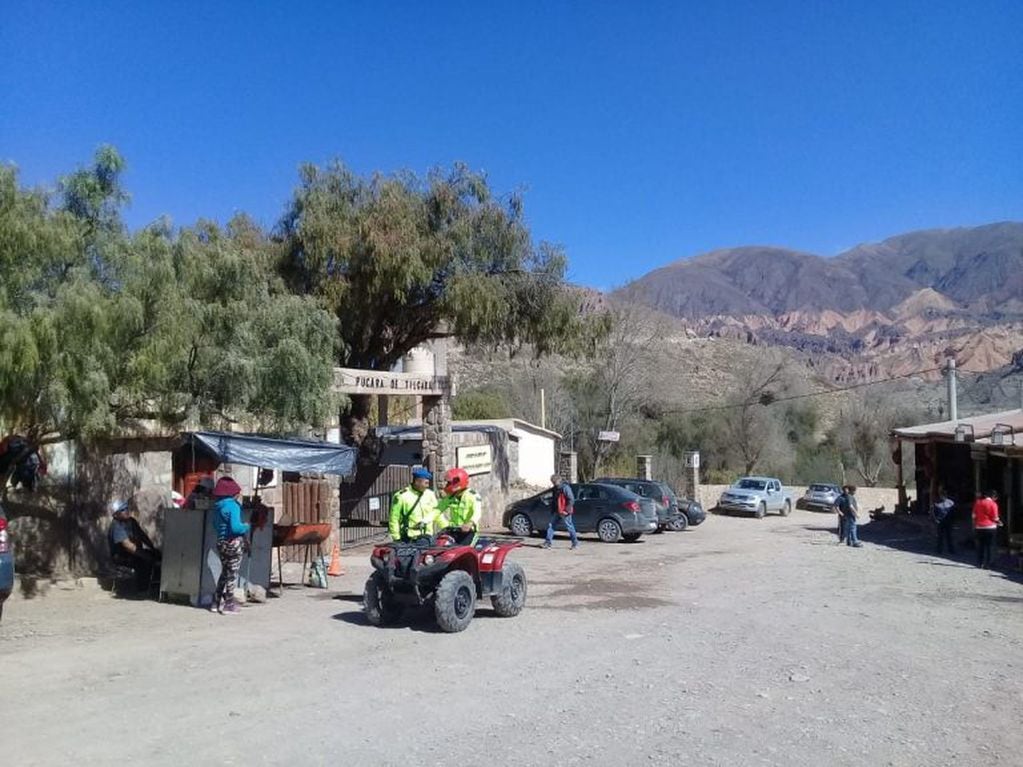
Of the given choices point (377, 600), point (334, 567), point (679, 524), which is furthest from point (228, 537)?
point (679, 524)

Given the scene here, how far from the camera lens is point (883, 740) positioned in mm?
6723

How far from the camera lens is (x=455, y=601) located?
10398 millimetres

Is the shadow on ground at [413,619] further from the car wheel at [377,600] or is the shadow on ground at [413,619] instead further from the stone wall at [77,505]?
the stone wall at [77,505]

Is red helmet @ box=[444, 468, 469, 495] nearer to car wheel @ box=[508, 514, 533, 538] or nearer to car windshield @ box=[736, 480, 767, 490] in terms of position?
car wheel @ box=[508, 514, 533, 538]

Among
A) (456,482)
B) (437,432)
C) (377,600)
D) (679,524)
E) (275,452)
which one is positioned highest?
(437,432)

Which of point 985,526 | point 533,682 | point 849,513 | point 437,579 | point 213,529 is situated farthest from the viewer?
point 849,513

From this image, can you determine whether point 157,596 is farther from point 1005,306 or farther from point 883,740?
point 1005,306

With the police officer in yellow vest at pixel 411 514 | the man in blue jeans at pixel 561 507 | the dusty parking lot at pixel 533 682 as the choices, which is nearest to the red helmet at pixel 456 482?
the police officer in yellow vest at pixel 411 514

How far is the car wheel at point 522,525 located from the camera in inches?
961

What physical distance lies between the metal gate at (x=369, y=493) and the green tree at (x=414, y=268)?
2.15 meters

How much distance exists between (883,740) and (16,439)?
8.98 metres

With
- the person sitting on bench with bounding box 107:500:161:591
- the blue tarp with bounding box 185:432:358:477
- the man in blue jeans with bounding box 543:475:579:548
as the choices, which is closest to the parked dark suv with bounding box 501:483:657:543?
the man in blue jeans with bounding box 543:475:579:548

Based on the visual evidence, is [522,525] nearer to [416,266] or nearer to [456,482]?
[416,266]

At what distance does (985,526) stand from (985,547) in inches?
18.7
